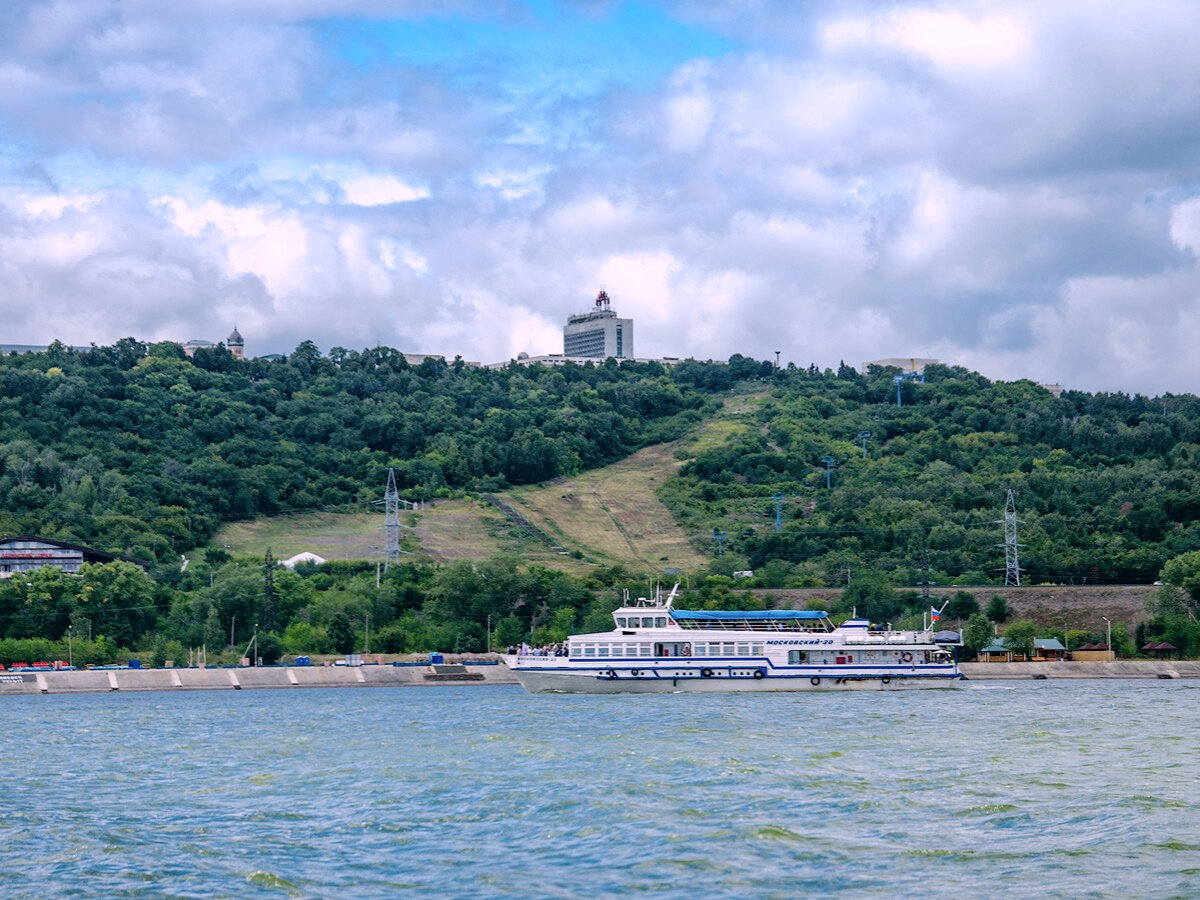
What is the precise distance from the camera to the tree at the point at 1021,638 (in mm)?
122250

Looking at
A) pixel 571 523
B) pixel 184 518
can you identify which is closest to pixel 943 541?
pixel 571 523

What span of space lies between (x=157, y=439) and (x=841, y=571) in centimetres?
8883

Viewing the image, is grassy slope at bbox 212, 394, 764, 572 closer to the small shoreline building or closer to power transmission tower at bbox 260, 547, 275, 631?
the small shoreline building

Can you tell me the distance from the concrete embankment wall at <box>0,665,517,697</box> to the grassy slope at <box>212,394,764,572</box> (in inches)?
1584

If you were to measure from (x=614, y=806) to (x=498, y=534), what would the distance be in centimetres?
13336

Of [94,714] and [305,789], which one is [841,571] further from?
[305,789]

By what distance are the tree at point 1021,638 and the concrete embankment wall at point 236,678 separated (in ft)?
130

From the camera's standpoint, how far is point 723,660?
92.3 meters

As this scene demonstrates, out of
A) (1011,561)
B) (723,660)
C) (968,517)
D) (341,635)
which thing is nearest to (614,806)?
(723,660)

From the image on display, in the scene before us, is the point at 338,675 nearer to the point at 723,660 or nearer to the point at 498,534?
the point at 723,660

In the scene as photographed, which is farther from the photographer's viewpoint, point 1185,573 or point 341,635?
point 341,635

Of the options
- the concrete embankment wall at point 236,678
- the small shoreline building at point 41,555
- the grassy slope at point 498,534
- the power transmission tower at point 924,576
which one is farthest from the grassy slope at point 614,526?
the small shoreline building at point 41,555

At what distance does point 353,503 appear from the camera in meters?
185

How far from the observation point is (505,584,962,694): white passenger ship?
91.9 m
